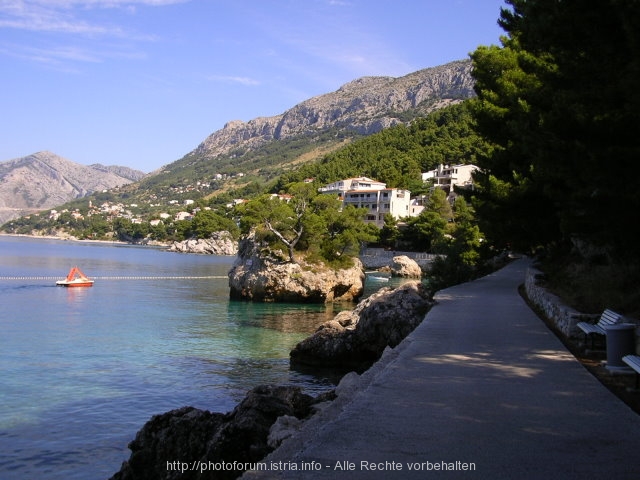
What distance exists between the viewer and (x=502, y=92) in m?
20.8

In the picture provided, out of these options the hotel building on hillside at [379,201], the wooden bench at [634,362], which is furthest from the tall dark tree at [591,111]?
the hotel building on hillside at [379,201]

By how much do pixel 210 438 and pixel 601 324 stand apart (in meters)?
6.67

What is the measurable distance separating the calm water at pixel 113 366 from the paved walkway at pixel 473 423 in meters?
6.29

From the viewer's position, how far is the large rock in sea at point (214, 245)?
131500mm

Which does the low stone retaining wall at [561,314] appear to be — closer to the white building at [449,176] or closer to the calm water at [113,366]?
the calm water at [113,366]

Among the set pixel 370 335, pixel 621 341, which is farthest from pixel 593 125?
pixel 370 335

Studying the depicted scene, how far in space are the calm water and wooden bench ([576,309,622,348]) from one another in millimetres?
8014

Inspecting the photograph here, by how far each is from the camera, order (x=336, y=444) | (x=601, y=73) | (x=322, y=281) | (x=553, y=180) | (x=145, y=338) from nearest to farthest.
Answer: (x=336, y=444) → (x=601, y=73) → (x=553, y=180) → (x=145, y=338) → (x=322, y=281)

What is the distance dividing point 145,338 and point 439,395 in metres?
20.4

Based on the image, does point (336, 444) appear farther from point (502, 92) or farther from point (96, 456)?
point (502, 92)

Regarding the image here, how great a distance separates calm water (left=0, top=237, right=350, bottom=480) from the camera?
12.0 m

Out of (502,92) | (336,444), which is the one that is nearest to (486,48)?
(502,92)

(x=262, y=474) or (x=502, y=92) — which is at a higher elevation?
(x=502, y=92)

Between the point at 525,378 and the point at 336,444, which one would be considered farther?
the point at 525,378
